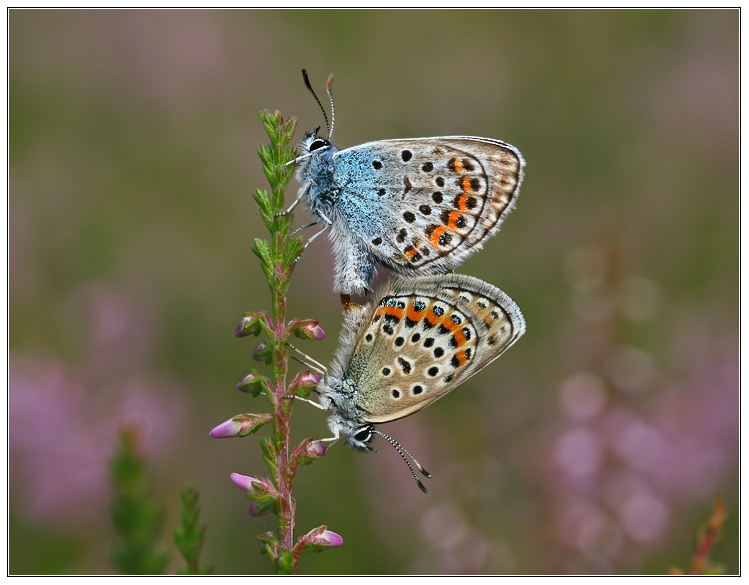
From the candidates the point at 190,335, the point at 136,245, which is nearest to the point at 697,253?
the point at 190,335

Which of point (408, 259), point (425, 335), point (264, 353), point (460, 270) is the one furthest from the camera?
point (460, 270)

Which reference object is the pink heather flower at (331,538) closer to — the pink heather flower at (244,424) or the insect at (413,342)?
the pink heather flower at (244,424)

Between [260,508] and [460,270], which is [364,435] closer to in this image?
[260,508]

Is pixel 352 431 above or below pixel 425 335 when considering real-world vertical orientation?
below

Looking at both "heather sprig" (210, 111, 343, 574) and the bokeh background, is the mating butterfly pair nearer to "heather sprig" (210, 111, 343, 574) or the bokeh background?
the bokeh background

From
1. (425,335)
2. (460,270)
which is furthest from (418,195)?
(460,270)

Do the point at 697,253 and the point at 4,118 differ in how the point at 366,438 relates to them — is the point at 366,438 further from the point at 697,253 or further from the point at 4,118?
the point at 697,253

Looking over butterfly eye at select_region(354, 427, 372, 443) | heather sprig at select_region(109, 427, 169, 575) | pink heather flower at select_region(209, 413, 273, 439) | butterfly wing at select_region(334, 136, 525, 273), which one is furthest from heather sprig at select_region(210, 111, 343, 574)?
butterfly wing at select_region(334, 136, 525, 273)
